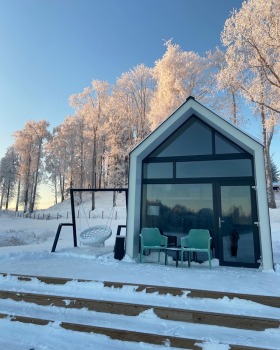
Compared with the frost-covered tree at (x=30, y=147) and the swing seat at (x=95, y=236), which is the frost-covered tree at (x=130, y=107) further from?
the swing seat at (x=95, y=236)

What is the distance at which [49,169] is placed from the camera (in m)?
27.3

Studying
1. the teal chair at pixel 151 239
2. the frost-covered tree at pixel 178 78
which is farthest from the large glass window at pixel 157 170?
the frost-covered tree at pixel 178 78

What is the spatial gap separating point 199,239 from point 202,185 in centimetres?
135

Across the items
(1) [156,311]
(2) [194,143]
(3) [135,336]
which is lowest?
(3) [135,336]

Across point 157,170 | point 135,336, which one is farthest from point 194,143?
point 135,336

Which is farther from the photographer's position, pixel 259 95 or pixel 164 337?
pixel 259 95

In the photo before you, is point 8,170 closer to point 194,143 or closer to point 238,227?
point 194,143

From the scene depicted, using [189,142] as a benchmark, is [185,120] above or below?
above

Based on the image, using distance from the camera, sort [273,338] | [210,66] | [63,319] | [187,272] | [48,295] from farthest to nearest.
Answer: [210,66] < [187,272] < [48,295] < [63,319] < [273,338]

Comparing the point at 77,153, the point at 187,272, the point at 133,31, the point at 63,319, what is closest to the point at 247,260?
the point at 187,272

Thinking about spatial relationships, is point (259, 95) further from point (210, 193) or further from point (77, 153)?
point (77, 153)

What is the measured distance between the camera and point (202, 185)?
582 cm

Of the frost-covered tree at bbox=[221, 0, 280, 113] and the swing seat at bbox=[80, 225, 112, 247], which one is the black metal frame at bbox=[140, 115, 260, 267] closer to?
the swing seat at bbox=[80, 225, 112, 247]

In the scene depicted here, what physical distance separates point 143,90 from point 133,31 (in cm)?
618
